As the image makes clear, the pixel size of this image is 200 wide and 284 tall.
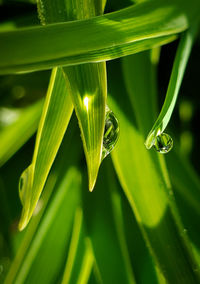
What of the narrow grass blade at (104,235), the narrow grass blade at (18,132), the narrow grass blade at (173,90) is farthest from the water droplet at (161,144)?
the narrow grass blade at (18,132)

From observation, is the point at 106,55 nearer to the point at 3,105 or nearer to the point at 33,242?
the point at 33,242

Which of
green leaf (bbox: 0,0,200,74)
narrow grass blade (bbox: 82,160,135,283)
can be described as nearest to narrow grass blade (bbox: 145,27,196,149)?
Result: green leaf (bbox: 0,0,200,74)

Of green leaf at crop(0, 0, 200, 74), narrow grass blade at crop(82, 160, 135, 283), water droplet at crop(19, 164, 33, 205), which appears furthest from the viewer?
narrow grass blade at crop(82, 160, 135, 283)

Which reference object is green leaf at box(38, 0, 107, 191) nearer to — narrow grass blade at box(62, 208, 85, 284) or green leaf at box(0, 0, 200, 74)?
green leaf at box(0, 0, 200, 74)

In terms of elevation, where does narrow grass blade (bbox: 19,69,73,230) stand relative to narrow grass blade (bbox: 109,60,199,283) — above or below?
above

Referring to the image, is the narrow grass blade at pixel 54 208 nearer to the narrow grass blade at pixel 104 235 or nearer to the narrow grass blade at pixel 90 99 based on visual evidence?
the narrow grass blade at pixel 104 235

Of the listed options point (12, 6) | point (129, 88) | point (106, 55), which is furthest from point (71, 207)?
point (12, 6)

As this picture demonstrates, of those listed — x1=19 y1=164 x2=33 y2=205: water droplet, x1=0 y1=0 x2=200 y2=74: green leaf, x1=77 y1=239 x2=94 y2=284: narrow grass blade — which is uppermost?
x1=0 y1=0 x2=200 y2=74: green leaf
